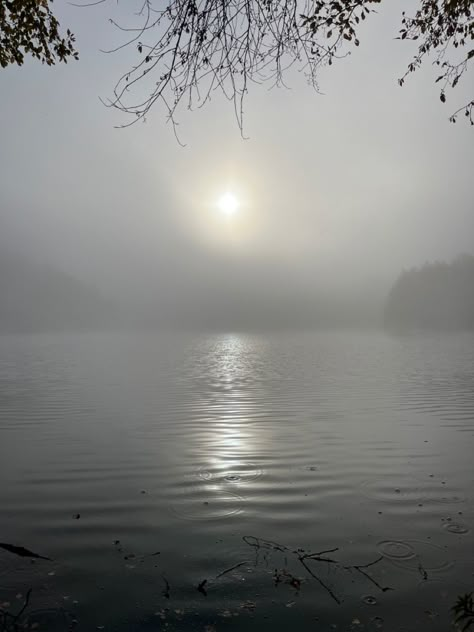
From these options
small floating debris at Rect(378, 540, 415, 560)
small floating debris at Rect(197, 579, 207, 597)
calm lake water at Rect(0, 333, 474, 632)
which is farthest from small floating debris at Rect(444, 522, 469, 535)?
small floating debris at Rect(197, 579, 207, 597)

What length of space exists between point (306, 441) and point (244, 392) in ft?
40.1

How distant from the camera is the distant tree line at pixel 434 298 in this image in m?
173

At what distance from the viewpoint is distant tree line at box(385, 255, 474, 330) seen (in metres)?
173

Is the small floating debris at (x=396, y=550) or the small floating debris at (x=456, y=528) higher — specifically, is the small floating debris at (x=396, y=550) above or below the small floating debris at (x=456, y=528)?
above

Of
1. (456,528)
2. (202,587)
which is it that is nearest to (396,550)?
(456,528)

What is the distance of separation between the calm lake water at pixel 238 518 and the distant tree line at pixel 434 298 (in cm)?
17659

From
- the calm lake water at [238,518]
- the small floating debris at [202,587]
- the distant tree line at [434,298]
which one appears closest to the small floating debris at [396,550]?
the calm lake water at [238,518]

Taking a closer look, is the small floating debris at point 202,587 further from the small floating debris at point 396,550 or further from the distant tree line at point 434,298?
the distant tree line at point 434,298

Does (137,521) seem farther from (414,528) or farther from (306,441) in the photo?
(306,441)

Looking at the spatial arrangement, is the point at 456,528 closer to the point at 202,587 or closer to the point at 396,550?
the point at 396,550

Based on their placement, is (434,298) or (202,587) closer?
(202,587)

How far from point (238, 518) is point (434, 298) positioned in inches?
7684

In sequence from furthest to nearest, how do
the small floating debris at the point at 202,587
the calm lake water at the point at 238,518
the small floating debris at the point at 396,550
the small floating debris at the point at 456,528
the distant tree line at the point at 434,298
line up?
the distant tree line at the point at 434,298 < the small floating debris at the point at 456,528 < the small floating debris at the point at 396,550 < the small floating debris at the point at 202,587 < the calm lake water at the point at 238,518

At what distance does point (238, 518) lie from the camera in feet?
24.2
